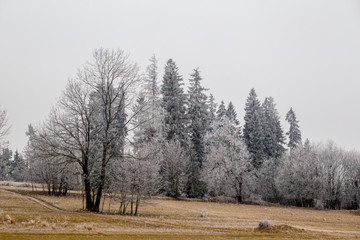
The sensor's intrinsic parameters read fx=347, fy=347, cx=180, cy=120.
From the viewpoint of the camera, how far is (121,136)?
3259cm

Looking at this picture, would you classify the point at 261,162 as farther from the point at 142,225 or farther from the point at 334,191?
the point at 142,225

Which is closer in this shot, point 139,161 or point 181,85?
point 139,161

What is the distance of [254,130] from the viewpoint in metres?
76.4

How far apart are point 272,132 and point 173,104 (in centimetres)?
2573

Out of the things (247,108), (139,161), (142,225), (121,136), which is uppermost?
(247,108)

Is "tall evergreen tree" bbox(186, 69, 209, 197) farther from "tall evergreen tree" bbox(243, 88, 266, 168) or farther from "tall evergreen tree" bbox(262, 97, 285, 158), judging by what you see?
"tall evergreen tree" bbox(262, 97, 285, 158)

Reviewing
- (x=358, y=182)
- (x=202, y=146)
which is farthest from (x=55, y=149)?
(x=358, y=182)

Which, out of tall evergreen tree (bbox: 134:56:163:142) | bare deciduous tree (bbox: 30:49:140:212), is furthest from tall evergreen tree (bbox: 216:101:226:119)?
bare deciduous tree (bbox: 30:49:140:212)

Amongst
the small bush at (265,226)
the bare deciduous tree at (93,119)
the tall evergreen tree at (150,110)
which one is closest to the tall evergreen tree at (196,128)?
the tall evergreen tree at (150,110)

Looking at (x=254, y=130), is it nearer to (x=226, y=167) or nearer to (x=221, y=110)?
(x=221, y=110)

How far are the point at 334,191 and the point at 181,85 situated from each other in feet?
118

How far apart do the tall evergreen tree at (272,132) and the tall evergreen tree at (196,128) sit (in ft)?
48.9

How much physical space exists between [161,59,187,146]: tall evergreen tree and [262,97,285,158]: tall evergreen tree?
2086 centimetres

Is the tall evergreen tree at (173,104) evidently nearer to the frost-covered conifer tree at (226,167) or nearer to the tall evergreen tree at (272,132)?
the frost-covered conifer tree at (226,167)
